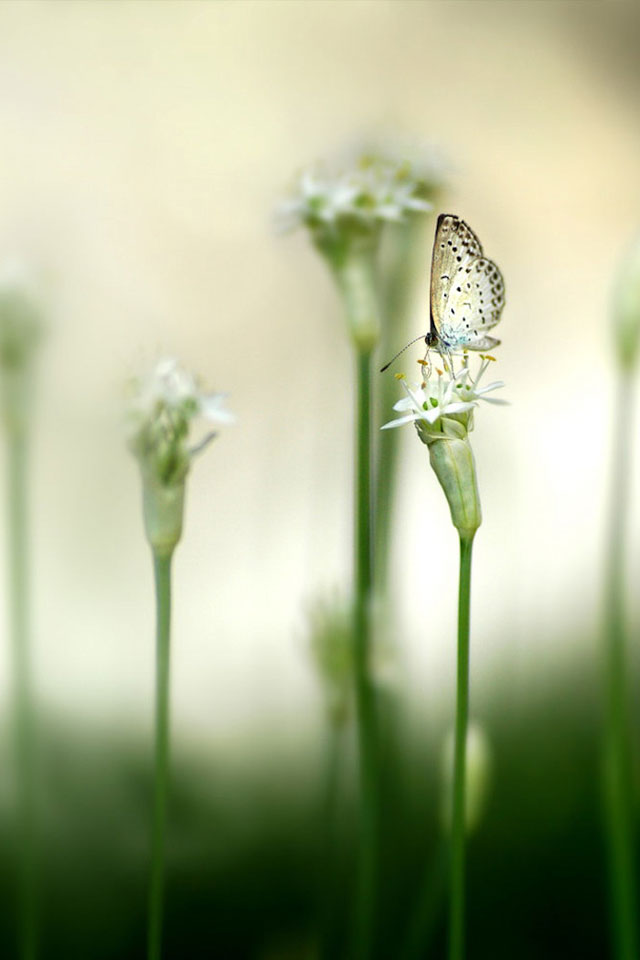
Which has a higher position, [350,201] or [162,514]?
[350,201]

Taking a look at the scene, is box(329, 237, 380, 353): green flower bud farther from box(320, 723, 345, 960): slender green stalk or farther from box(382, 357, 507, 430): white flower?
box(320, 723, 345, 960): slender green stalk

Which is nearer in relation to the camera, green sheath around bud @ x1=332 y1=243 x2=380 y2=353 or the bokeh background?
green sheath around bud @ x1=332 y1=243 x2=380 y2=353

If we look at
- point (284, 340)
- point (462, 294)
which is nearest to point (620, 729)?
point (462, 294)

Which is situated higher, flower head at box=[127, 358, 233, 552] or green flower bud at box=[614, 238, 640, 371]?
green flower bud at box=[614, 238, 640, 371]

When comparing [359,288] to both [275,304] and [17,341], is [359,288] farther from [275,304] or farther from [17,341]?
[275,304]

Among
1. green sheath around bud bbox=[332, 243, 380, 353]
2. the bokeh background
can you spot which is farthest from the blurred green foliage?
green sheath around bud bbox=[332, 243, 380, 353]

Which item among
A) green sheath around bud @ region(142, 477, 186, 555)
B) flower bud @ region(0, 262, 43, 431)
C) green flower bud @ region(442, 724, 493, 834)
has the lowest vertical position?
green flower bud @ region(442, 724, 493, 834)

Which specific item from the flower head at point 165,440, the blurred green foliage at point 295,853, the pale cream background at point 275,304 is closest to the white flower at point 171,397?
the flower head at point 165,440
